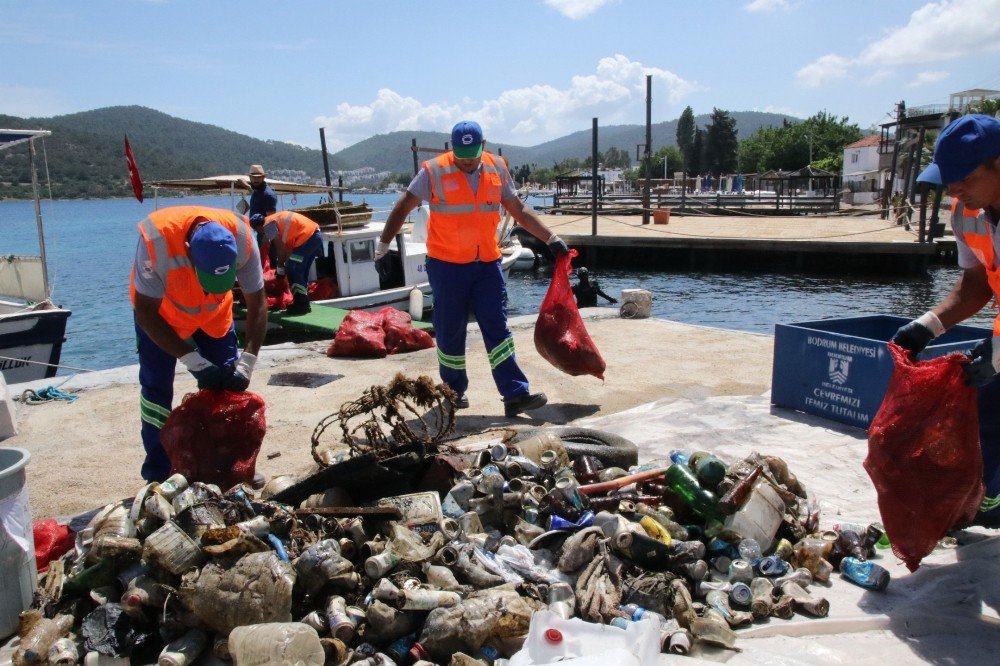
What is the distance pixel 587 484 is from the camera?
3.44 metres

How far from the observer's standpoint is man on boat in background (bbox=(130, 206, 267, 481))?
137 inches

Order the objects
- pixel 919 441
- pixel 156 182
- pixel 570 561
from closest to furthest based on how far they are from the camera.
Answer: pixel 919 441 < pixel 570 561 < pixel 156 182

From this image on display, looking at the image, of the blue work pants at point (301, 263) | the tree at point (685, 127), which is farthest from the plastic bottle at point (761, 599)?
the tree at point (685, 127)

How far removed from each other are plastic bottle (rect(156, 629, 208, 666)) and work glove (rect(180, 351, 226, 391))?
54.4 inches

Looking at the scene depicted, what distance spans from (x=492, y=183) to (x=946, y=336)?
118 inches

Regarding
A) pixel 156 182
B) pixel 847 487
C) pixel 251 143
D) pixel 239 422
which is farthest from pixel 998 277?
pixel 251 143

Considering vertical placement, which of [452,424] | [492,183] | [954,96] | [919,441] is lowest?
[452,424]

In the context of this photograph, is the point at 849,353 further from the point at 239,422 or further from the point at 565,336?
the point at 239,422

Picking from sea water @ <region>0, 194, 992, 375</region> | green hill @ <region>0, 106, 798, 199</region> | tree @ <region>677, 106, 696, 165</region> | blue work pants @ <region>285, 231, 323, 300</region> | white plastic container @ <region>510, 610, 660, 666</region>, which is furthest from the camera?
tree @ <region>677, 106, 696, 165</region>

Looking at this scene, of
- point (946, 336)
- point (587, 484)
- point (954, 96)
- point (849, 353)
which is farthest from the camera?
point (954, 96)

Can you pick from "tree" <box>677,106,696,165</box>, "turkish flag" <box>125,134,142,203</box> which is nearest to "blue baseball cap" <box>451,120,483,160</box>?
"turkish flag" <box>125,134,142,203</box>

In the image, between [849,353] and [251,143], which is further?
[251,143]

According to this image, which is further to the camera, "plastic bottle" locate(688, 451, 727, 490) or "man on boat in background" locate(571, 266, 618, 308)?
"man on boat in background" locate(571, 266, 618, 308)

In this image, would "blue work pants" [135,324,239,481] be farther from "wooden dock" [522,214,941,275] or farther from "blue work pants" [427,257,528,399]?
"wooden dock" [522,214,941,275]
